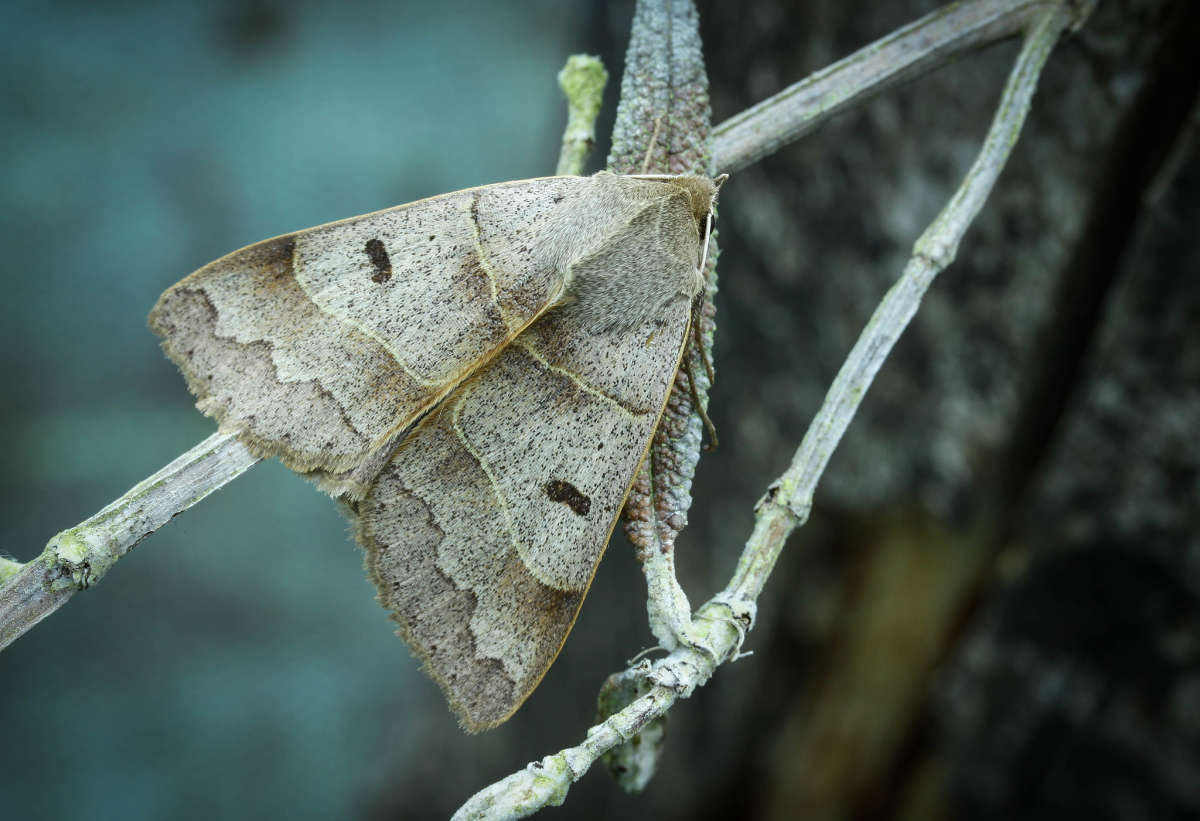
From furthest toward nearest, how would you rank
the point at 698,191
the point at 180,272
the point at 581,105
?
Answer: 1. the point at 180,272
2. the point at 581,105
3. the point at 698,191

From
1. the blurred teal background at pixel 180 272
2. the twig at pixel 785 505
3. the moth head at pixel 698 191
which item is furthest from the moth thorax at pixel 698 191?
the blurred teal background at pixel 180 272

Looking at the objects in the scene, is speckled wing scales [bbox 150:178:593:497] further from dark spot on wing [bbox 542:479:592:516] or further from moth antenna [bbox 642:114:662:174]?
dark spot on wing [bbox 542:479:592:516]

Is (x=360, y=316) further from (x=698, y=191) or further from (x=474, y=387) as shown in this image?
(x=698, y=191)

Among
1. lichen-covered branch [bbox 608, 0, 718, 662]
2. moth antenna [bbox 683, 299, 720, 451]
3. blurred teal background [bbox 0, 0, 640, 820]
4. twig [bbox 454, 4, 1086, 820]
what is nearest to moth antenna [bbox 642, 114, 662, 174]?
lichen-covered branch [bbox 608, 0, 718, 662]

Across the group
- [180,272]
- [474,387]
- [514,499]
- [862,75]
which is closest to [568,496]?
[514,499]

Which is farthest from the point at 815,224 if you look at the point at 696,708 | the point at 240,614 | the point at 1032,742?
the point at 240,614

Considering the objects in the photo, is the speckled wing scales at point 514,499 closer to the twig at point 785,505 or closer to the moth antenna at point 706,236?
the moth antenna at point 706,236

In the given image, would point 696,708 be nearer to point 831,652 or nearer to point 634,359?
point 831,652
